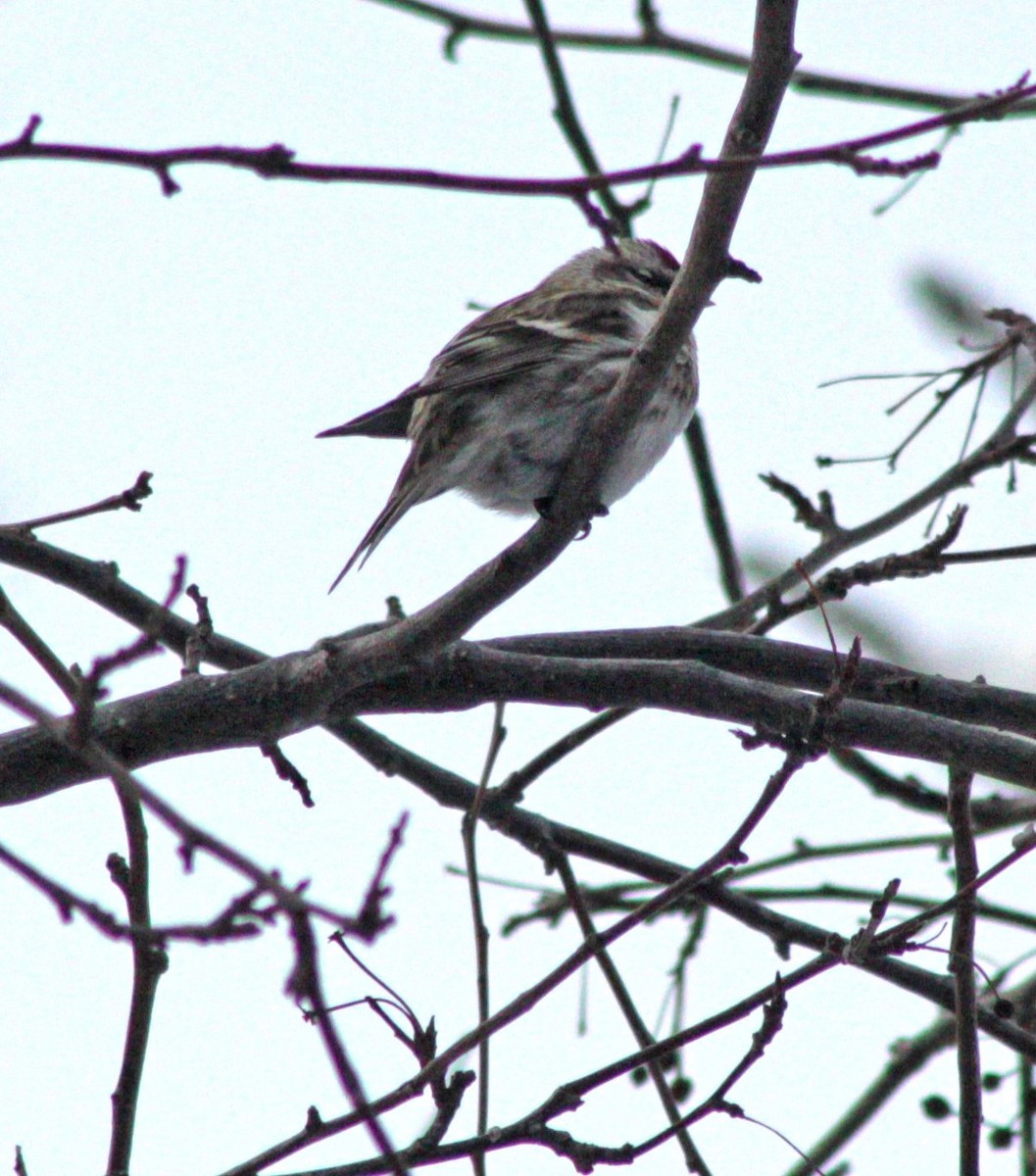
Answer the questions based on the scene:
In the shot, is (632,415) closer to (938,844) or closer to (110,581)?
(110,581)

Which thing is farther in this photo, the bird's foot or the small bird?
the small bird

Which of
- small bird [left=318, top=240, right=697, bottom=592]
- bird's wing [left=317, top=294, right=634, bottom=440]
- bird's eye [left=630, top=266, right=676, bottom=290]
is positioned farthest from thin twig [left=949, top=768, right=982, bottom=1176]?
bird's eye [left=630, top=266, right=676, bottom=290]

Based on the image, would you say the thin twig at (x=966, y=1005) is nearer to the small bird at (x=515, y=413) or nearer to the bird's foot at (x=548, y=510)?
the bird's foot at (x=548, y=510)

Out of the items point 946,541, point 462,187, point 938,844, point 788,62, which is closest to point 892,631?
point 938,844

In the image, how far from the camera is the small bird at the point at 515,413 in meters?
5.17

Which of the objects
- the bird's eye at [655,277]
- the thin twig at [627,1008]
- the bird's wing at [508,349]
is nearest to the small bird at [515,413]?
the bird's wing at [508,349]

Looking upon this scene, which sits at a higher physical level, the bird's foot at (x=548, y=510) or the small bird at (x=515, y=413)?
the small bird at (x=515, y=413)

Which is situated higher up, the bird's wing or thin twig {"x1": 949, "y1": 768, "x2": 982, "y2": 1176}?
the bird's wing

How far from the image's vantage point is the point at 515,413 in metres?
5.22

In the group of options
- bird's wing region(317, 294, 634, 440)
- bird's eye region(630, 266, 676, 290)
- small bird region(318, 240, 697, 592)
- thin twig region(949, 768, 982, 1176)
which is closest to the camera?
thin twig region(949, 768, 982, 1176)

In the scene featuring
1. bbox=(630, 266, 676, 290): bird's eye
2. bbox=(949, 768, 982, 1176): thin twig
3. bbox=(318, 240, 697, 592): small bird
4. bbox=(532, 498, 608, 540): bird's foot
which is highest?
bbox=(630, 266, 676, 290): bird's eye

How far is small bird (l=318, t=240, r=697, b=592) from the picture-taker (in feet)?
17.0

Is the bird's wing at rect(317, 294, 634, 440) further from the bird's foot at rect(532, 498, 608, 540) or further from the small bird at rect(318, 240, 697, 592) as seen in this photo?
the bird's foot at rect(532, 498, 608, 540)

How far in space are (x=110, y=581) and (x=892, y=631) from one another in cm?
502
